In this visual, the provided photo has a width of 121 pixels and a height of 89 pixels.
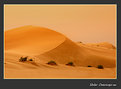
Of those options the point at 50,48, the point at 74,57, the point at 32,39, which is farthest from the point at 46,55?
the point at 32,39

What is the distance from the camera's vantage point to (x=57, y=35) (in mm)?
22828

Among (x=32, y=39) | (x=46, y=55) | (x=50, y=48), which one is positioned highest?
(x=32, y=39)

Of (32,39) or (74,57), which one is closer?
(74,57)

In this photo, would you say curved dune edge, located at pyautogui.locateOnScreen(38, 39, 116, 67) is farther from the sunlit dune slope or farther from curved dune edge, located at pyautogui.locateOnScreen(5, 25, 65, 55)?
curved dune edge, located at pyautogui.locateOnScreen(5, 25, 65, 55)

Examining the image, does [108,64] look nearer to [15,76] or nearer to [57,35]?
[57,35]

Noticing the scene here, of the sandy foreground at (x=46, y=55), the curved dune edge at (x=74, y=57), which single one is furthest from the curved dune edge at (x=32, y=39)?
the curved dune edge at (x=74, y=57)

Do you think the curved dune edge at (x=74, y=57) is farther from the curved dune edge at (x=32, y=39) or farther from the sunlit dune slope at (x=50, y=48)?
the curved dune edge at (x=32, y=39)

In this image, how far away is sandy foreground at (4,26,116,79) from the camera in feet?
31.2

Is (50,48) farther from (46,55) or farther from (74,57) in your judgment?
(74,57)

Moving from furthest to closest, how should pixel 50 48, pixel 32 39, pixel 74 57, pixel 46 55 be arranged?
pixel 32 39 < pixel 50 48 < pixel 74 57 < pixel 46 55

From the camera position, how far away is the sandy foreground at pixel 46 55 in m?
9.50

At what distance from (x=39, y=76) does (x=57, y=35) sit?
47.6 ft

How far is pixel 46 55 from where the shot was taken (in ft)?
55.1

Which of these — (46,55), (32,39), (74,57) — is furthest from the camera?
(32,39)
